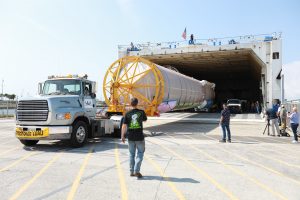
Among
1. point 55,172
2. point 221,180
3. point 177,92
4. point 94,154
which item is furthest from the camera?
point 177,92

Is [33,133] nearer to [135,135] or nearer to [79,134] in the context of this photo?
[79,134]

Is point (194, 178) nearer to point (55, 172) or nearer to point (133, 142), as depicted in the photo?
point (133, 142)

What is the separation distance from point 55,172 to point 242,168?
502cm

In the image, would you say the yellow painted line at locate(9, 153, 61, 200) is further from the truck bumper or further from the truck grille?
the truck grille

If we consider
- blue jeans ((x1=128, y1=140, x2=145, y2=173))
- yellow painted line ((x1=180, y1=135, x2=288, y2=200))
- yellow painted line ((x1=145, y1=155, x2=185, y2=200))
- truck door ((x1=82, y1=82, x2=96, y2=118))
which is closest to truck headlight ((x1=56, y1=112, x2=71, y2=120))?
truck door ((x1=82, y1=82, x2=96, y2=118))

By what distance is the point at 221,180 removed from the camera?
21.8 ft

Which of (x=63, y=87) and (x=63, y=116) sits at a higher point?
(x=63, y=87)

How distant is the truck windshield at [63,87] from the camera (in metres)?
11.8

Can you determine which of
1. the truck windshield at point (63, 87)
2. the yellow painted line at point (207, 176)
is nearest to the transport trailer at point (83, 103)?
the truck windshield at point (63, 87)

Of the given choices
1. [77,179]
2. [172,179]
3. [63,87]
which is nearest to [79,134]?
[63,87]

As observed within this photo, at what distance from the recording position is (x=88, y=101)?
40.3 feet

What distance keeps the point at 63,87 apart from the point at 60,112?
60.7 inches

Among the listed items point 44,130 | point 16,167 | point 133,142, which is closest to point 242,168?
point 133,142

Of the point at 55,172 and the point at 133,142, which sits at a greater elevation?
the point at 133,142
